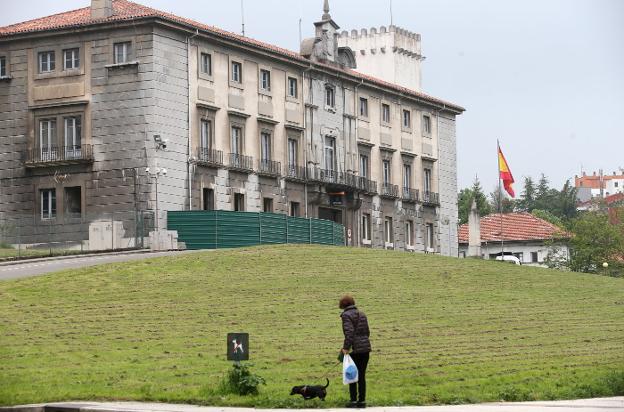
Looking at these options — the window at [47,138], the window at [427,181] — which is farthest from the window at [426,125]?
the window at [47,138]

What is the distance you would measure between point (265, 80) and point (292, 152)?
15.3 feet

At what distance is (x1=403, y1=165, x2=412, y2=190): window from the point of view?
95.1 metres

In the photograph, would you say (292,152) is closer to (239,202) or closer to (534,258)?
(239,202)

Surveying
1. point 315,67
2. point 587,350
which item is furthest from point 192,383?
point 315,67

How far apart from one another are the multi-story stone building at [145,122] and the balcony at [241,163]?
80mm

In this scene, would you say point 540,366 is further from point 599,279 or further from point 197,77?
point 197,77

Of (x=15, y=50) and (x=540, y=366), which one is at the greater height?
(x=15, y=50)

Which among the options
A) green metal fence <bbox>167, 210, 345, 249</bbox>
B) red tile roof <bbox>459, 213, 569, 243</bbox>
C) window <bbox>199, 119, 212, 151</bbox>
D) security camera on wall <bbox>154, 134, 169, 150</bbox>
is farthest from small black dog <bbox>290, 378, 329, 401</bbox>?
red tile roof <bbox>459, 213, 569, 243</bbox>

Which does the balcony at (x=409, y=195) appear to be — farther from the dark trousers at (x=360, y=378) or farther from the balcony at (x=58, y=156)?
the dark trousers at (x=360, y=378)

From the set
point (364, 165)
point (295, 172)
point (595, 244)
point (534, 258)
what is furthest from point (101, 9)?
point (534, 258)

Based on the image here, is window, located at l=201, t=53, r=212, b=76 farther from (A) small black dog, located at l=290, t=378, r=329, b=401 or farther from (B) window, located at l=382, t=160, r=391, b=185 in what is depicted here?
(A) small black dog, located at l=290, t=378, r=329, b=401

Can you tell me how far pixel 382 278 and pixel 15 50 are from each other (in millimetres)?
30282

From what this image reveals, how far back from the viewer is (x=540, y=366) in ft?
110

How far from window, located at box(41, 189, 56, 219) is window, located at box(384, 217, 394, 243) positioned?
998 inches
